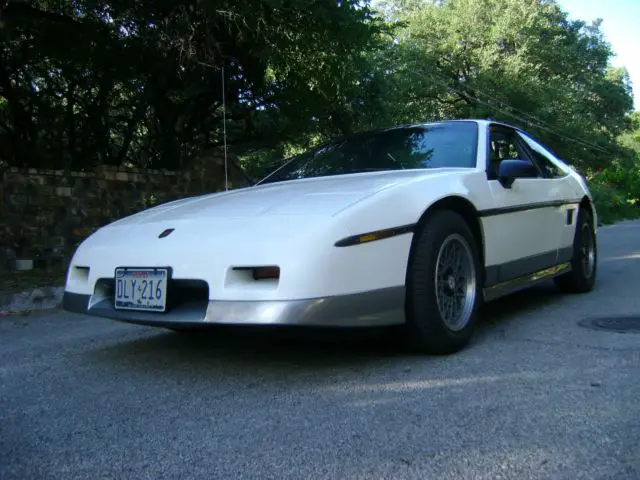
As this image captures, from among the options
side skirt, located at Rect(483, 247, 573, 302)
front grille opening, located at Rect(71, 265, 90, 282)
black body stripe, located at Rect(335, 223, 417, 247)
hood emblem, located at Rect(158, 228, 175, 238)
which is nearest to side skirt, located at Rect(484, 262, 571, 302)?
side skirt, located at Rect(483, 247, 573, 302)

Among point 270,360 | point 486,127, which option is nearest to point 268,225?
point 270,360

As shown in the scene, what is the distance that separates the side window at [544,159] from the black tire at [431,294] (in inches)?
71.3

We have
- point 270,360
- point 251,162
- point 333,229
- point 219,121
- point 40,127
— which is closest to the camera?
point 333,229

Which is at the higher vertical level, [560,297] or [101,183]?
[101,183]

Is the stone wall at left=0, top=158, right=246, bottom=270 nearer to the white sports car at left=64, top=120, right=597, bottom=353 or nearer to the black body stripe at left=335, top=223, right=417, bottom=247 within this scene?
the white sports car at left=64, top=120, right=597, bottom=353

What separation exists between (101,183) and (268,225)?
7395 millimetres

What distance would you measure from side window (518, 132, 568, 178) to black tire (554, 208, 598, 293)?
0.50 metres

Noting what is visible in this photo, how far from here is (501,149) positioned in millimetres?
4398

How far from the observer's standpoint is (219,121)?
15.2m

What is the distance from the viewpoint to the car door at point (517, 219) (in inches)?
149

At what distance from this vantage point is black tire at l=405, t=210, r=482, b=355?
3037mm

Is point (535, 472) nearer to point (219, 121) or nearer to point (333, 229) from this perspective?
point (333, 229)

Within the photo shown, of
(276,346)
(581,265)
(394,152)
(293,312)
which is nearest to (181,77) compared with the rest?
(394,152)

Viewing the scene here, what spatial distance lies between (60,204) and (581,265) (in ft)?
23.2
